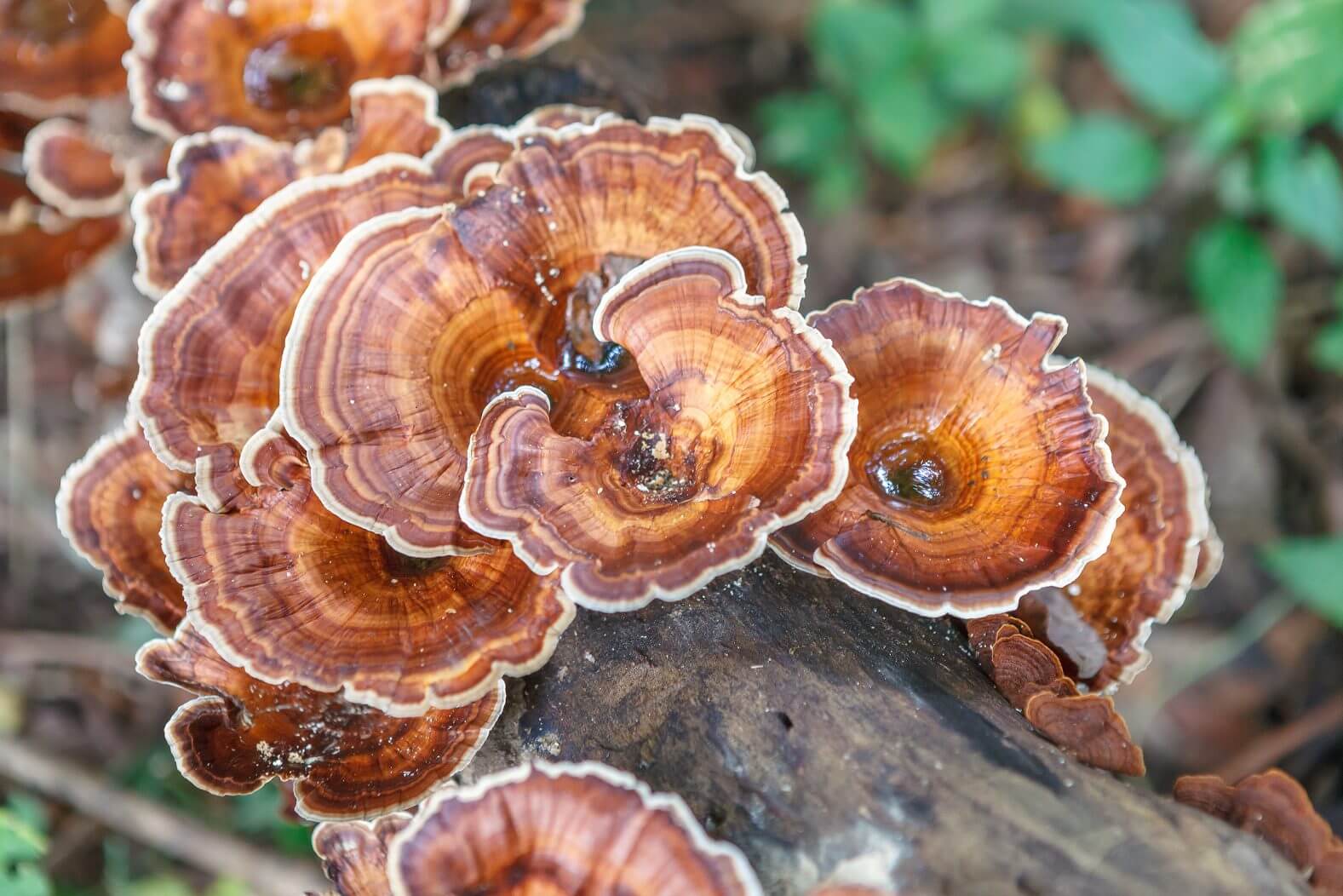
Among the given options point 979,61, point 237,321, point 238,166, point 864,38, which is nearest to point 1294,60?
point 979,61

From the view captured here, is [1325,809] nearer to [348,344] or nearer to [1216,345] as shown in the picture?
[1216,345]

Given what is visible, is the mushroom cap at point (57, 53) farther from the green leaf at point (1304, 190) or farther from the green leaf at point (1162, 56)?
the green leaf at point (1304, 190)

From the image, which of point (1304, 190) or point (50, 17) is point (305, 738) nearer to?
point (50, 17)

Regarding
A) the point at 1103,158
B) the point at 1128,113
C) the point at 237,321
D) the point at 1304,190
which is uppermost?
the point at 1304,190

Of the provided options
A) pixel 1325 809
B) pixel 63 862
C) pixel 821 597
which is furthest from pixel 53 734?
pixel 1325 809

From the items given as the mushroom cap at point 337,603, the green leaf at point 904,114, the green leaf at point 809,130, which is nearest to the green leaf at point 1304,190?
the green leaf at point 904,114
